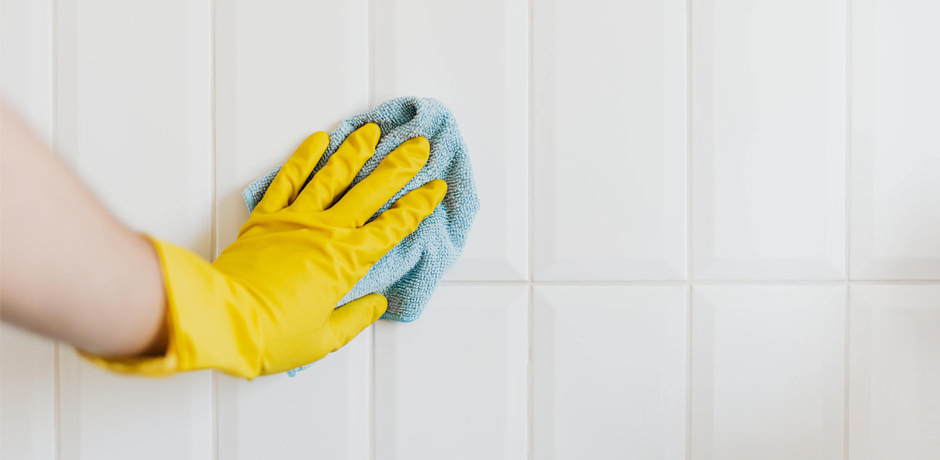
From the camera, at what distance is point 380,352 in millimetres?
631

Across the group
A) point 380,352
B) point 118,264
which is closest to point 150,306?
point 118,264

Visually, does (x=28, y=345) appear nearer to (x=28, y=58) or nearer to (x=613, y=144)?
(x=28, y=58)

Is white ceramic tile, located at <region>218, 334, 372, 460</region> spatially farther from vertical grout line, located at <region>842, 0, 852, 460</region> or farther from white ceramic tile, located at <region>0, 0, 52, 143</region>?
vertical grout line, located at <region>842, 0, 852, 460</region>

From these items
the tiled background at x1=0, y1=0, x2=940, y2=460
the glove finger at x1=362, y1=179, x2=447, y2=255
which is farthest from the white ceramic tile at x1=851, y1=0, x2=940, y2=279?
the glove finger at x1=362, y1=179, x2=447, y2=255

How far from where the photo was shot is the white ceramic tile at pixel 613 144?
0.63 metres

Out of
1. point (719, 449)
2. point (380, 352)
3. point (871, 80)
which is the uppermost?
point (871, 80)

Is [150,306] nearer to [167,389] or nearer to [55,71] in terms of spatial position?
[167,389]

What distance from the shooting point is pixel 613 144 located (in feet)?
2.09

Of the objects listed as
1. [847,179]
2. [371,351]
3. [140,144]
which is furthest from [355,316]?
[847,179]

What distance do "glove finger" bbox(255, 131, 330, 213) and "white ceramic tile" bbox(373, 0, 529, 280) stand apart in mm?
89

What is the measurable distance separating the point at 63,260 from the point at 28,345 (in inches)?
17.1

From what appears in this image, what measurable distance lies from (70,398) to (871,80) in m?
0.99

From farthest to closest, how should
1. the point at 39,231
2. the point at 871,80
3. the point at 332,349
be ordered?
the point at 871,80, the point at 332,349, the point at 39,231

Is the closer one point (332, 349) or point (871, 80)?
point (332, 349)
